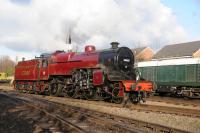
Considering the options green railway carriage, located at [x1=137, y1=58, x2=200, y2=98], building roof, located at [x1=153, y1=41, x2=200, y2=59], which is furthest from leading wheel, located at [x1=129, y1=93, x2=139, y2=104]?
building roof, located at [x1=153, y1=41, x2=200, y2=59]

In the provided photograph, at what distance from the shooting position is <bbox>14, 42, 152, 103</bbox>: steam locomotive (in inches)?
768

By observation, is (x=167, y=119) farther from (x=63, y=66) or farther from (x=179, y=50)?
(x=179, y=50)

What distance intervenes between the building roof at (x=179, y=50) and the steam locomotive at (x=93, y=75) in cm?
3690

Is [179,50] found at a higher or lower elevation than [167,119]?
higher

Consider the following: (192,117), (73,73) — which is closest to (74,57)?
(73,73)

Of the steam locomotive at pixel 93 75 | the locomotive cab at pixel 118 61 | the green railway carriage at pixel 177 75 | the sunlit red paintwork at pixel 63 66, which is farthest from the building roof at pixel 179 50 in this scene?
the locomotive cab at pixel 118 61

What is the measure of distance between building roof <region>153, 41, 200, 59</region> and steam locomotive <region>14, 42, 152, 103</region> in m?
36.9

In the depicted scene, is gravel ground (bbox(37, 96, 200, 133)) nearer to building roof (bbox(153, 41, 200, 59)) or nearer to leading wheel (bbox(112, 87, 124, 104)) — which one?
leading wheel (bbox(112, 87, 124, 104))

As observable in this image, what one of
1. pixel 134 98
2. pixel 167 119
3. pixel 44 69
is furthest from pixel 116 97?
pixel 44 69

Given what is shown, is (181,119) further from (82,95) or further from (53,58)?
(53,58)

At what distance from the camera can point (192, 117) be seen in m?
13.8

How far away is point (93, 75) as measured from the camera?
20.9 metres

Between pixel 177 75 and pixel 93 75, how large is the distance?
10.9 metres

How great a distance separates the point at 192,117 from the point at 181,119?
749 mm
